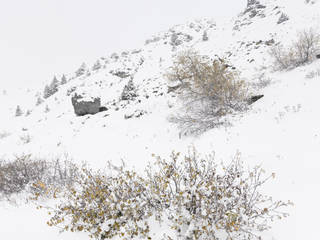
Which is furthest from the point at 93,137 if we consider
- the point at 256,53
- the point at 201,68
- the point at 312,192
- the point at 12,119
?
the point at 12,119

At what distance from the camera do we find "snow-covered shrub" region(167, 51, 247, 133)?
26.2ft

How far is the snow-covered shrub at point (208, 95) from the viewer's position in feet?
26.2

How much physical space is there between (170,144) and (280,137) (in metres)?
4.17

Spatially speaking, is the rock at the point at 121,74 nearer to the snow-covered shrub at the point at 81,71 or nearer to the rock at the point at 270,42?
the snow-covered shrub at the point at 81,71

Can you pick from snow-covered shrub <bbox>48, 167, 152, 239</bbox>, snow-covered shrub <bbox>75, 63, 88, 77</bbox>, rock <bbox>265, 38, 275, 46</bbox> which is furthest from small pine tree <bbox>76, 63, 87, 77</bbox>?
snow-covered shrub <bbox>48, 167, 152, 239</bbox>

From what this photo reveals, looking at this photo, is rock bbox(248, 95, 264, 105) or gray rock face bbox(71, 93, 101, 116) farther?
gray rock face bbox(71, 93, 101, 116)

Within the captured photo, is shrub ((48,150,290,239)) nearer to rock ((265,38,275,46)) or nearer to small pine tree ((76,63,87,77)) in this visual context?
rock ((265,38,275,46))

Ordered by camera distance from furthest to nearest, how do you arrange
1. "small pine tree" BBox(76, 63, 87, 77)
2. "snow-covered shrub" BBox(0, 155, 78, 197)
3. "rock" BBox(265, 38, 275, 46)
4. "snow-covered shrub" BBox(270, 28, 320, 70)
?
"small pine tree" BBox(76, 63, 87, 77) < "rock" BBox(265, 38, 275, 46) < "snow-covered shrub" BBox(270, 28, 320, 70) < "snow-covered shrub" BBox(0, 155, 78, 197)

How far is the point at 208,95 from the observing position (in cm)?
873

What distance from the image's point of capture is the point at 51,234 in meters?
3.26

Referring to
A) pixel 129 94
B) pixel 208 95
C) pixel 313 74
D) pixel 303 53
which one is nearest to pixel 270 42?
pixel 303 53

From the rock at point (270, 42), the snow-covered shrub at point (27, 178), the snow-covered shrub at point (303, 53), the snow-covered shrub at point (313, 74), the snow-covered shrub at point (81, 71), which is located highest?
the snow-covered shrub at point (81, 71)

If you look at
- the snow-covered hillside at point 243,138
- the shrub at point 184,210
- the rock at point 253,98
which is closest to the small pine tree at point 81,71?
the snow-covered hillside at point 243,138

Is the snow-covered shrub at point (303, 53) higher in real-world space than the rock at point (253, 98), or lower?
higher
